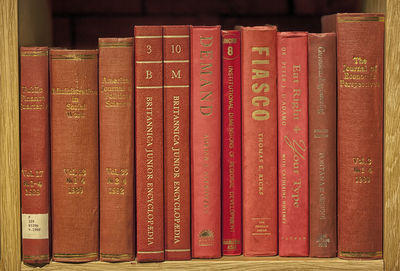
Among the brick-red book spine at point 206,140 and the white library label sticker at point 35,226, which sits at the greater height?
the brick-red book spine at point 206,140

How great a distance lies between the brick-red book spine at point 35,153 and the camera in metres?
0.81

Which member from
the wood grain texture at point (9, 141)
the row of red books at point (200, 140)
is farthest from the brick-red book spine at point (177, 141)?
the wood grain texture at point (9, 141)

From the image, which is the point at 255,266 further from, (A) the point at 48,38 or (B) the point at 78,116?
(A) the point at 48,38

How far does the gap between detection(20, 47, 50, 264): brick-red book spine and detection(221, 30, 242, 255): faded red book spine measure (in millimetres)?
303

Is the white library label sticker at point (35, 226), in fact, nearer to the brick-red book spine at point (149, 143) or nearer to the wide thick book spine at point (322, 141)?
the brick-red book spine at point (149, 143)

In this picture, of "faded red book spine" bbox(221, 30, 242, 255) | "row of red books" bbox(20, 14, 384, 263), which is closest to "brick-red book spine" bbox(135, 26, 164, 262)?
"row of red books" bbox(20, 14, 384, 263)

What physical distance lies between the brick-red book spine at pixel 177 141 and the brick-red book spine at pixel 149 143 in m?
0.01

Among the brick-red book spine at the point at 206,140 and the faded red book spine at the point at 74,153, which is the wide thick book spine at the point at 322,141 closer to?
the brick-red book spine at the point at 206,140

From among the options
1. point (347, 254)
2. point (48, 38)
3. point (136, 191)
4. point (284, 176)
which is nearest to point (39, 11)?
point (48, 38)

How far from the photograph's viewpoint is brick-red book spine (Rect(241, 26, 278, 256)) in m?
0.81

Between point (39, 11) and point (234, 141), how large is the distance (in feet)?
1.58

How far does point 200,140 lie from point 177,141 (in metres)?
0.04

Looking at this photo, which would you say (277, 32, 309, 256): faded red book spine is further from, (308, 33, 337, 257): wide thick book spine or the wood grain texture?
the wood grain texture

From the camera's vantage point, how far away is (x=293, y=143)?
821 mm
